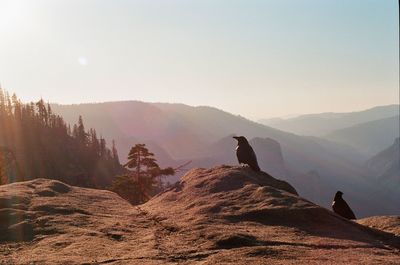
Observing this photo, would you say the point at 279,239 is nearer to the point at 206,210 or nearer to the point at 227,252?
the point at 227,252

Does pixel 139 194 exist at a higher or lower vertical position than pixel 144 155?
lower

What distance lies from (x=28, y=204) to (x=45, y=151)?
9635 centimetres

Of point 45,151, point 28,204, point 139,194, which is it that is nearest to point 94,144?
point 45,151

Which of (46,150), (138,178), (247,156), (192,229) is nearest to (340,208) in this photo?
(247,156)

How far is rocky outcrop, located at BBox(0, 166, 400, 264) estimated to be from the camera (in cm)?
1269

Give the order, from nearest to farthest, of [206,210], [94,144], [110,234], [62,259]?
[62,259] < [110,234] < [206,210] < [94,144]

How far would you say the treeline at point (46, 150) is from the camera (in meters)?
97.5

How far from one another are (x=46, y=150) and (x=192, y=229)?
341 feet

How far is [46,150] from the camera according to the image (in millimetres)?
111938

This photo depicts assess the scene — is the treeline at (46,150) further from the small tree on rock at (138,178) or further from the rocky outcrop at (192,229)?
the rocky outcrop at (192,229)

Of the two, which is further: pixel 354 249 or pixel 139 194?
pixel 139 194

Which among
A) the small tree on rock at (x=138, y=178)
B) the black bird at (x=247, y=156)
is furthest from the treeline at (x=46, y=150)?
the black bird at (x=247, y=156)

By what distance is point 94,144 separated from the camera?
130375 millimetres

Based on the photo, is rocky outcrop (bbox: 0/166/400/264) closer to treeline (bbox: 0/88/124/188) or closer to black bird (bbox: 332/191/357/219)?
black bird (bbox: 332/191/357/219)
